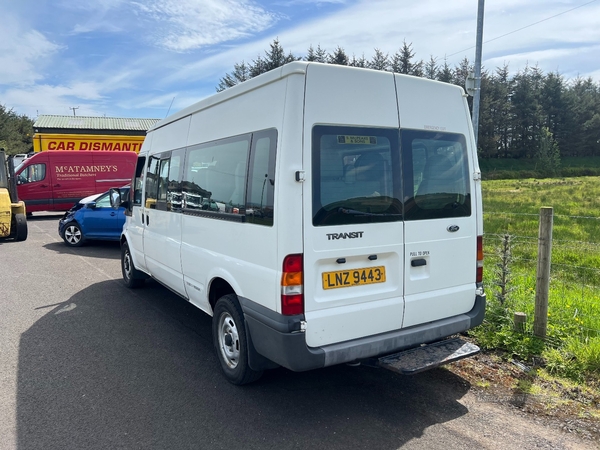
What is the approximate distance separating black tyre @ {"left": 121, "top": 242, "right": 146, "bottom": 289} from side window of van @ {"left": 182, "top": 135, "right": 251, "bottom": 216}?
2.84 metres

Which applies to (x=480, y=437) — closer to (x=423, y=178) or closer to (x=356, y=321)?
(x=356, y=321)

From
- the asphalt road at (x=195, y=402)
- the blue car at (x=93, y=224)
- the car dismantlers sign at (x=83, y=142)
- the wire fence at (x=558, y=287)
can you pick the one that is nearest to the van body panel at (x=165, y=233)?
the asphalt road at (x=195, y=402)

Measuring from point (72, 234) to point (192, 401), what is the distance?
9.42 metres

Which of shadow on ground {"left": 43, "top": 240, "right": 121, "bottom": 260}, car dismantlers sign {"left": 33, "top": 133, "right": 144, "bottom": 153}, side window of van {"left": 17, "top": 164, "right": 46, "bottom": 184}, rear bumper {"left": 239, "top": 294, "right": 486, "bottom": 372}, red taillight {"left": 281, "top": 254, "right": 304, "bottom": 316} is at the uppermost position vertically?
car dismantlers sign {"left": 33, "top": 133, "right": 144, "bottom": 153}

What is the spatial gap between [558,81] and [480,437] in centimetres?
7361

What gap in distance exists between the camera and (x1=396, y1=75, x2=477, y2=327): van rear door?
380 centimetres

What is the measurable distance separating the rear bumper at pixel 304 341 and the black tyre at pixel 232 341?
154 mm

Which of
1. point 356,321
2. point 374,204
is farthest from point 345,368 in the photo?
point 374,204

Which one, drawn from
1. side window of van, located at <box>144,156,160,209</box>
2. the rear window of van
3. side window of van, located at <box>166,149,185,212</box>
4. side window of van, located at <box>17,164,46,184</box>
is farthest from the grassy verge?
the rear window of van

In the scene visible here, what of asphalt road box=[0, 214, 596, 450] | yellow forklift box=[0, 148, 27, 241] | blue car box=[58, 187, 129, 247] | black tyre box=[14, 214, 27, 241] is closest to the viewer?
asphalt road box=[0, 214, 596, 450]

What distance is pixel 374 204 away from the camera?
3.62 meters

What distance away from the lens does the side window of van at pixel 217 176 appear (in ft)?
13.0

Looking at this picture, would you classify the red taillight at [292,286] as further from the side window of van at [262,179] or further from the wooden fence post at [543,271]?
the wooden fence post at [543,271]

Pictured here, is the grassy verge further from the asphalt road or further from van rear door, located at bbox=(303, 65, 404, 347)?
van rear door, located at bbox=(303, 65, 404, 347)
